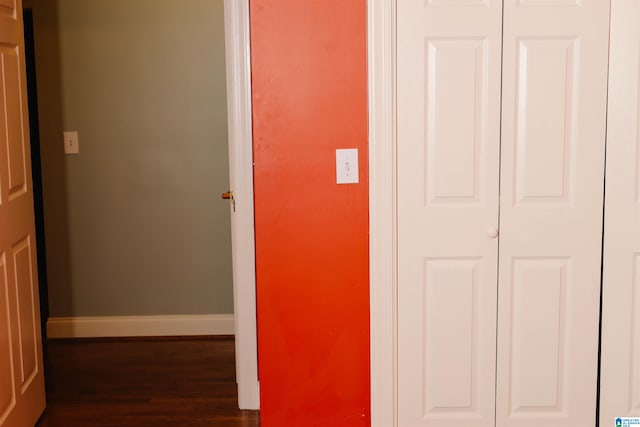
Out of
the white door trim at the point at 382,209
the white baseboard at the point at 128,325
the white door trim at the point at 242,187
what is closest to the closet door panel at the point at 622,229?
the white door trim at the point at 382,209

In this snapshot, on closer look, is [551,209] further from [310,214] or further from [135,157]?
[135,157]

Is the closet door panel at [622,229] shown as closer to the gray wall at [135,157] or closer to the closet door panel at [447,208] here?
the closet door panel at [447,208]

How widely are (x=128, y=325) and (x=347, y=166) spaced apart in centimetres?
222

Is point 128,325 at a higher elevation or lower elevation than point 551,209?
lower

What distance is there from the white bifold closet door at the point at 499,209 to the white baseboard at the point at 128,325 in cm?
188

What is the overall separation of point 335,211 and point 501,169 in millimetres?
580

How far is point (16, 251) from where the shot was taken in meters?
2.96

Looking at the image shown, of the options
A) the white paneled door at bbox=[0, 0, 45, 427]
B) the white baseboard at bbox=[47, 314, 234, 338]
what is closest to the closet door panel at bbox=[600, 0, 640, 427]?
the white paneled door at bbox=[0, 0, 45, 427]

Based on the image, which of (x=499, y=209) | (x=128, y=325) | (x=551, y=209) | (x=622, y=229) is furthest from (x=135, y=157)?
(x=622, y=229)

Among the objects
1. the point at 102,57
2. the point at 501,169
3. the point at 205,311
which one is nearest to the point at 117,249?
the point at 205,311

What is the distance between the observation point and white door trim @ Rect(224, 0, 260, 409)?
2.98 meters

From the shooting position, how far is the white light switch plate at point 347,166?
2.62 meters

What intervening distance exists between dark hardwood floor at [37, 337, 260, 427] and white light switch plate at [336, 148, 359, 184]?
119 centimetres

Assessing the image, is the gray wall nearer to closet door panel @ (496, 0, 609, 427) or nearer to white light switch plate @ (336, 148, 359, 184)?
white light switch plate @ (336, 148, 359, 184)
